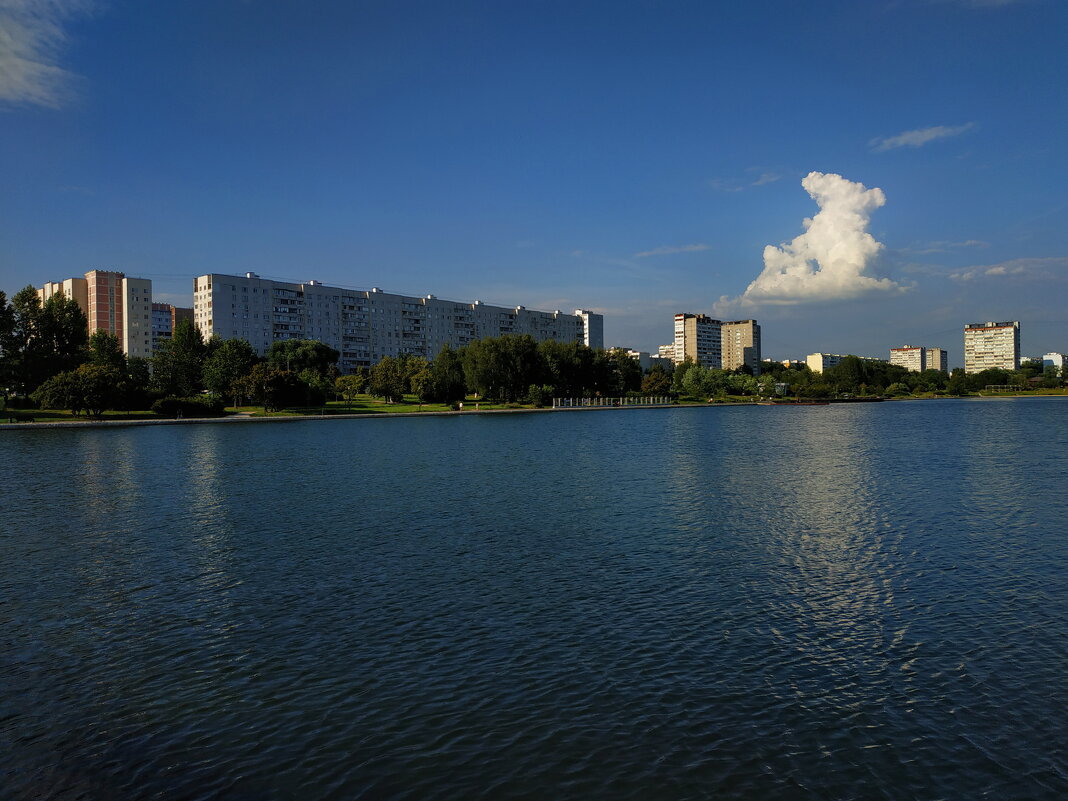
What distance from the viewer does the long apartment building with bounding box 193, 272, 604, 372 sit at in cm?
14675

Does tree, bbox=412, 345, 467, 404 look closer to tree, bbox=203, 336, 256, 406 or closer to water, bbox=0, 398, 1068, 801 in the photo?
tree, bbox=203, 336, 256, 406

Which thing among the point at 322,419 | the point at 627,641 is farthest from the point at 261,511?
the point at 322,419

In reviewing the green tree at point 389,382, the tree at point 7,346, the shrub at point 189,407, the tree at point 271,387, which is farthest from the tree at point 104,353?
the green tree at point 389,382

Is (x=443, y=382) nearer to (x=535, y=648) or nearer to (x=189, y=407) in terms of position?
(x=189, y=407)

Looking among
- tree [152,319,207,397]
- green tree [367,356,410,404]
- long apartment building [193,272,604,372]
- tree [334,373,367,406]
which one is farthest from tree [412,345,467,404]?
long apartment building [193,272,604,372]

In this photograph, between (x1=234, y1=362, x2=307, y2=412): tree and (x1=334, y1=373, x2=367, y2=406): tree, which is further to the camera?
(x1=334, y1=373, x2=367, y2=406): tree

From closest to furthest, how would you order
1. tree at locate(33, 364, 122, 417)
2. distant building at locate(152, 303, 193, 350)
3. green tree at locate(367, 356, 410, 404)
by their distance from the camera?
tree at locate(33, 364, 122, 417) < green tree at locate(367, 356, 410, 404) < distant building at locate(152, 303, 193, 350)

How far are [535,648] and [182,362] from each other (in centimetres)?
11817

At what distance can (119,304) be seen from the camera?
176500 millimetres

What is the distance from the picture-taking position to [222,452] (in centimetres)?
5075

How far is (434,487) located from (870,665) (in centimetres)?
2336

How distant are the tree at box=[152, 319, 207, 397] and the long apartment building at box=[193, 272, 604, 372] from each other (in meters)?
24.4

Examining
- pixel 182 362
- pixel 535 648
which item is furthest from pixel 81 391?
pixel 535 648

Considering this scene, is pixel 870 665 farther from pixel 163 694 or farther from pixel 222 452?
pixel 222 452
